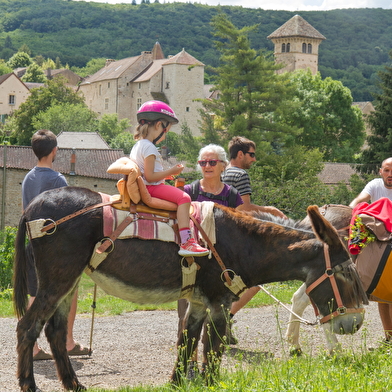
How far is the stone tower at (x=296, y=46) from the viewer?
137 metres

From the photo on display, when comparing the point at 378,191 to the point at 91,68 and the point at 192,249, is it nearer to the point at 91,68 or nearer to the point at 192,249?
the point at 192,249

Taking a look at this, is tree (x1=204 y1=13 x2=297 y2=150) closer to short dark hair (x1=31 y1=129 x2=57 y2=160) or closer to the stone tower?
short dark hair (x1=31 y1=129 x2=57 y2=160)

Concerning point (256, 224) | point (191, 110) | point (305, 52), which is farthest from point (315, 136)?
point (256, 224)

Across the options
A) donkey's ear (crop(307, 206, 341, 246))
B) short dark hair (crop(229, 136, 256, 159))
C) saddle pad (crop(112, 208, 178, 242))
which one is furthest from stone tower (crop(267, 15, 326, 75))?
saddle pad (crop(112, 208, 178, 242))

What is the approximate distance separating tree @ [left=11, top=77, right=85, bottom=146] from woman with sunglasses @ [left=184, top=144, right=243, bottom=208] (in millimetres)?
88586

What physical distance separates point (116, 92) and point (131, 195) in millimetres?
120621

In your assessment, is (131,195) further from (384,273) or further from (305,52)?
(305,52)

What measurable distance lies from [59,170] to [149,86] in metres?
63.8

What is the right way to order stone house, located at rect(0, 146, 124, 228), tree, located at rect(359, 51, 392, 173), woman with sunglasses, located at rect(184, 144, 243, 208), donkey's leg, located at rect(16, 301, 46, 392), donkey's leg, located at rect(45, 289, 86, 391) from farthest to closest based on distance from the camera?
1. stone house, located at rect(0, 146, 124, 228)
2. tree, located at rect(359, 51, 392, 173)
3. woman with sunglasses, located at rect(184, 144, 243, 208)
4. donkey's leg, located at rect(45, 289, 86, 391)
5. donkey's leg, located at rect(16, 301, 46, 392)

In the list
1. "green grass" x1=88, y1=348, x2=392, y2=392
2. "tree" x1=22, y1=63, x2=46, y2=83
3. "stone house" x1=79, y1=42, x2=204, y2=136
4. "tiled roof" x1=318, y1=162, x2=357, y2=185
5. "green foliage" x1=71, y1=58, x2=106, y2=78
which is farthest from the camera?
"green foliage" x1=71, y1=58, x2=106, y2=78

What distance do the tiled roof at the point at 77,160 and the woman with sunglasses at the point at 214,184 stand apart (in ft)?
152

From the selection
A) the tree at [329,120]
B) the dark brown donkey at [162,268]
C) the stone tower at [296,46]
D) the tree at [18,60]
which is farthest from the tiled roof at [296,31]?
the dark brown donkey at [162,268]

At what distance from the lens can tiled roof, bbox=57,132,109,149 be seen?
75.4 m

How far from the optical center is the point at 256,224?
213 inches
